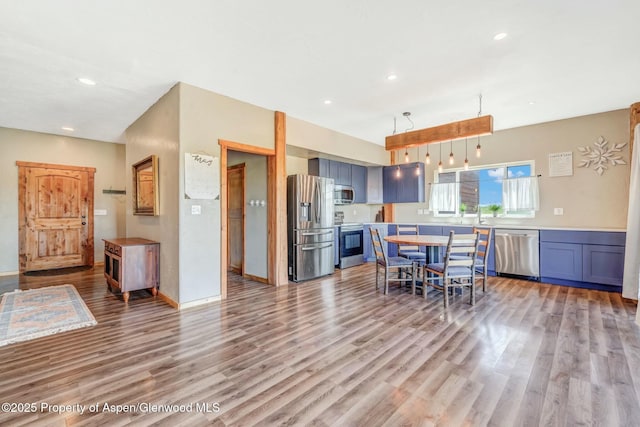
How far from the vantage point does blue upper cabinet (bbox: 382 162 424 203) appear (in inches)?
255

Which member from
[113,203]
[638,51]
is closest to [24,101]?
[113,203]

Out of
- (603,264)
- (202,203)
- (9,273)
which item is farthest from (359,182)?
(9,273)

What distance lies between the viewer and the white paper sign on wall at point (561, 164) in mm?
4926

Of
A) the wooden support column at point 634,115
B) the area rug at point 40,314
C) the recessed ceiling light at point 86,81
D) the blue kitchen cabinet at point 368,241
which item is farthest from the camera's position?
the blue kitchen cabinet at point 368,241

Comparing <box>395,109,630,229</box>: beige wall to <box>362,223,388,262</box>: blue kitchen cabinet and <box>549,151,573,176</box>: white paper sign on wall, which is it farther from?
<box>362,223,388,262</box>: blue kitchen cabinet

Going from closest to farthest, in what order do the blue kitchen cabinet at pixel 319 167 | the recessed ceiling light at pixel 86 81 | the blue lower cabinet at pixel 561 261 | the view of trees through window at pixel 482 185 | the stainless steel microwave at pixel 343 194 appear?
the recessed ceiling light at pixel 86 81 → the blue lower cabinet at pixel 561 261 → the view of trees through window at pixel 482 185 → the blue kitchen cabinet at pixel 319 167 → the stainless steel microwave at pixel 343 194

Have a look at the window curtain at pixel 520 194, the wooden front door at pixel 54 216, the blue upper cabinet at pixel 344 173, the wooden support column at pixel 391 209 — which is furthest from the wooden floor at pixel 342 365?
the wooden support column at pixel 391 209

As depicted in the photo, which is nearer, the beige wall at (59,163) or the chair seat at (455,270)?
the chair seat at (455,270)

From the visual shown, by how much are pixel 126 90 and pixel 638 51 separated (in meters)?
5.64

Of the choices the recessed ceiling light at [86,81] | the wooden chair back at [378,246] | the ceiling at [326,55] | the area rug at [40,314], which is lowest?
the area rug at [40,314]

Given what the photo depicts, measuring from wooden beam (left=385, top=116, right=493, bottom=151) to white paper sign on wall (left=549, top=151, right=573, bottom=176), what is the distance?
2365 millimetres

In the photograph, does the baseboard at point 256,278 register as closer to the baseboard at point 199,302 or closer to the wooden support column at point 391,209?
the baseboard at point 199,302

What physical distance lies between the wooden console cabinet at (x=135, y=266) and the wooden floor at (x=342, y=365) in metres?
0.30

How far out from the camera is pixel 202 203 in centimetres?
368
